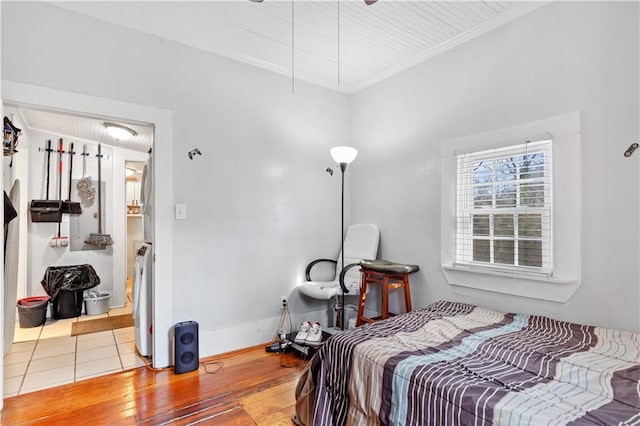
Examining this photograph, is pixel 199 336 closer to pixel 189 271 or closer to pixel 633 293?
pixel 189 271

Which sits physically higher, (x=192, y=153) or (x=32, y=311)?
(x=192, y=153)

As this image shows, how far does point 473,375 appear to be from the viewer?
1409 millimetres

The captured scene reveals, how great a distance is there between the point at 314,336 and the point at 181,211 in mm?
1561

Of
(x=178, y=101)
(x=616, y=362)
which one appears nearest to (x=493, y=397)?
(x=616, y=362)

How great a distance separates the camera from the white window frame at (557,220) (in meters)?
2.15

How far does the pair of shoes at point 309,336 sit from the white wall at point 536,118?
968 millimetres

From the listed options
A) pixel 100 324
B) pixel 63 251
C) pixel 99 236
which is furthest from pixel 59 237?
pixel 100 324

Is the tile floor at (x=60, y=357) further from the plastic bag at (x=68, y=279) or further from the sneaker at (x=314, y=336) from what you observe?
the sneaker at (x=314, y=336)

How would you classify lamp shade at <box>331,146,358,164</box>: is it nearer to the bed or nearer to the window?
the window

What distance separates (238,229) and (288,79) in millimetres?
1624

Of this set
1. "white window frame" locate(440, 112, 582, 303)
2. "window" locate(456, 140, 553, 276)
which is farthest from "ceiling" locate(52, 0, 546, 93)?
"window" locate(456, 140, 553, 276)

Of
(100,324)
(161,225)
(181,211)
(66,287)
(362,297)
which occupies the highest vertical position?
(181,211)

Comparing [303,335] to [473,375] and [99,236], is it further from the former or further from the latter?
[99,236]

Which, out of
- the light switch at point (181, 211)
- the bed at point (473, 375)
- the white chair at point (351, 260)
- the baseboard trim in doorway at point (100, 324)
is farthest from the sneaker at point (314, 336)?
the baseboard trim in doorway at point (100, 324)
